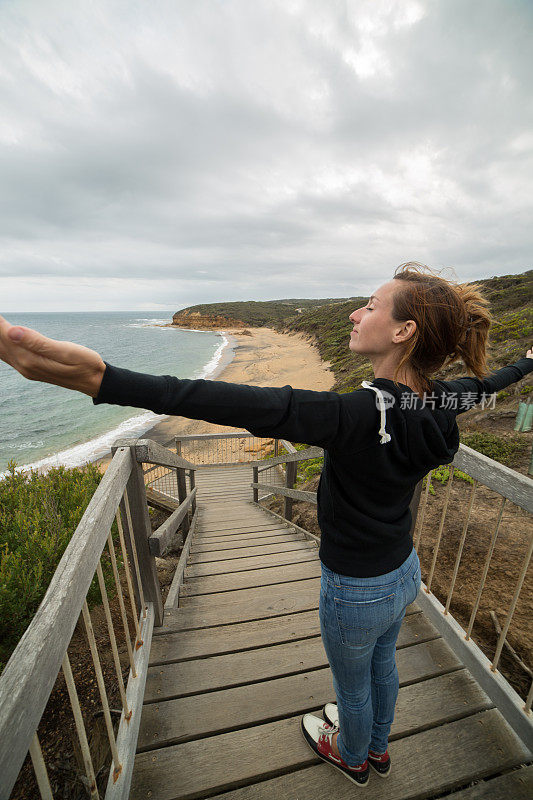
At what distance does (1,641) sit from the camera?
266 cm

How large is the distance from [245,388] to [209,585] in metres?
2.51

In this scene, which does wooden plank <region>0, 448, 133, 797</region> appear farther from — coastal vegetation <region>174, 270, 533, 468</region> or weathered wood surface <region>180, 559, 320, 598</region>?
weathered wood surface <region>180, 559, 320, 598</region>

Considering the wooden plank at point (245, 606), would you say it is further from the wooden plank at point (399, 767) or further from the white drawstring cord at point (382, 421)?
the white drawstring cord at point (382, 421)

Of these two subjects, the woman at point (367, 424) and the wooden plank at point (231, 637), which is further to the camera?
the wooden plank at point (231, 637)

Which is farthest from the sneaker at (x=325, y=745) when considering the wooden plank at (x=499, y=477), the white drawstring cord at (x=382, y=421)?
the white drawstring cord at (x=382, y=421)

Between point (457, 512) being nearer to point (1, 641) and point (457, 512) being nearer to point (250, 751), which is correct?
point (250, 751)

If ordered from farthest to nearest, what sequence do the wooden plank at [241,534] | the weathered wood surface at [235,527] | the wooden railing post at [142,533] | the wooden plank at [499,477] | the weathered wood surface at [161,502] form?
the weathered wood surface at [161,502], the weathered wood surface at [235,527], the wooden plank at [241,534], the wooden railing post at [142,533], the wooden plank at [499,477]

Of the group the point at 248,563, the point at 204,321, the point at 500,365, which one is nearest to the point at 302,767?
the point at 248,563

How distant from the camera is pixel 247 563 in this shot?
10.7 feet

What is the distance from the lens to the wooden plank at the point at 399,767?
1.53m

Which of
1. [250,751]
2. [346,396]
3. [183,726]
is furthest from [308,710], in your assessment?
[346,396]

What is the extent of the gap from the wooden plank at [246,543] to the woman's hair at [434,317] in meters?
3.08

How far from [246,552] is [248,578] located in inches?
24.5

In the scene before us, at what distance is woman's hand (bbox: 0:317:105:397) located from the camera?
77 centimetres
